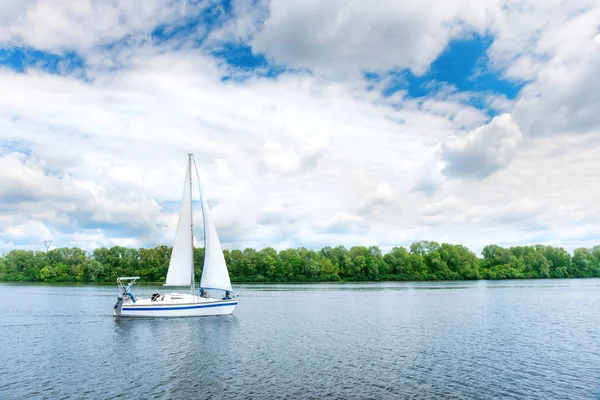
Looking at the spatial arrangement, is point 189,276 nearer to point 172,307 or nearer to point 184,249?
point 184,249

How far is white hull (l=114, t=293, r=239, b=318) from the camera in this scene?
56.5 metres

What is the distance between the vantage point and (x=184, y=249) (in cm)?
6006

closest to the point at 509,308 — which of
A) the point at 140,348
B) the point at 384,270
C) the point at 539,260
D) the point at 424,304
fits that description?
the point at 424,304

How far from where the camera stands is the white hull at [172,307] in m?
56.5

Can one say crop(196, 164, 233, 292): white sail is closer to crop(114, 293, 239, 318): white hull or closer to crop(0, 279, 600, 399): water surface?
crop(114, 293, 239, 318): white hull

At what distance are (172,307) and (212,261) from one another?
26.9 feet

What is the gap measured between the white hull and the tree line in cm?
11667

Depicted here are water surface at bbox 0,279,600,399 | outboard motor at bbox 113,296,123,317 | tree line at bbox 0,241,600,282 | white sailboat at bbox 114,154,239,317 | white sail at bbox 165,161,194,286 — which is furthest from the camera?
tree line at bbox 0,241,600,282

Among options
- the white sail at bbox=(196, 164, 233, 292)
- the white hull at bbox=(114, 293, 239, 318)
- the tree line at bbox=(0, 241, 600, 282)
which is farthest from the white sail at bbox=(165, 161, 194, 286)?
the tree line at bbox=(0, 241, 600, 282)

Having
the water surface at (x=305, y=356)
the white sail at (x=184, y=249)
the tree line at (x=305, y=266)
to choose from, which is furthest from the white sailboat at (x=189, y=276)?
the tree line at (x=305, y=266)

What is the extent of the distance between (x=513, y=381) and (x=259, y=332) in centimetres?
2780

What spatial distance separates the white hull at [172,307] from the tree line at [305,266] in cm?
11667

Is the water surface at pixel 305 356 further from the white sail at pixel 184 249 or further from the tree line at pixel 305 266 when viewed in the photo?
the tree line at pixel 305 266

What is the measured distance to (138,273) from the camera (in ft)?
566
